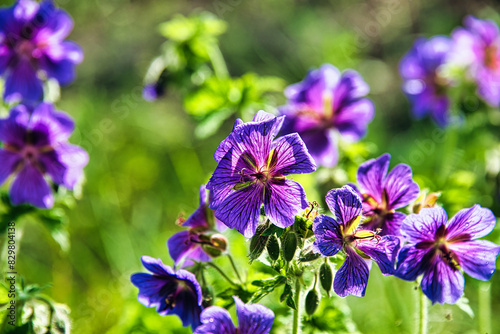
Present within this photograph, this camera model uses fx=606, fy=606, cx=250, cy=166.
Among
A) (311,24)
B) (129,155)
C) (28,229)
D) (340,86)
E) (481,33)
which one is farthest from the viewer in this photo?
(311,24)

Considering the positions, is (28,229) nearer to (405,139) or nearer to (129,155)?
(129,155)

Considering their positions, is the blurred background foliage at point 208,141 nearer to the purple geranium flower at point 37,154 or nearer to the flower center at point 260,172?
the purple geranium flower at point 37,154

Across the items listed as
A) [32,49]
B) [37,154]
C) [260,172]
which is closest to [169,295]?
[260,172]

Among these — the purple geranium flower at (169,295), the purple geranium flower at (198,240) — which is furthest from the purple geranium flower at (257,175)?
the purple geranium flower at (169,295)

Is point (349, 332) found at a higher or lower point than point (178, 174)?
lower

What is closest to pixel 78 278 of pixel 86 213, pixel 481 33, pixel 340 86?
pixel 86 213

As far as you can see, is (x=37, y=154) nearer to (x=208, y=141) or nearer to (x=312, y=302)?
(x=312, y=302)
